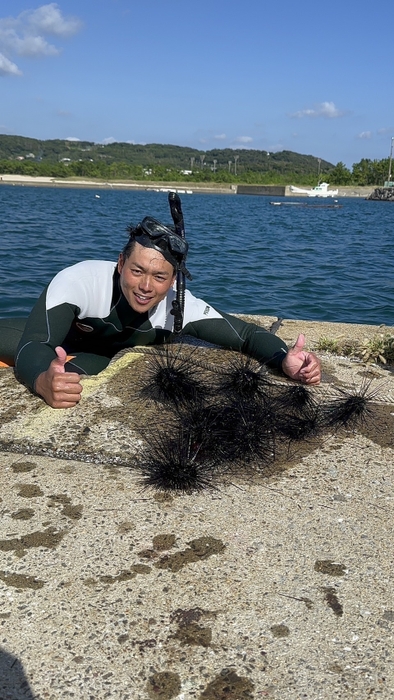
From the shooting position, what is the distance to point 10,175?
154125mm

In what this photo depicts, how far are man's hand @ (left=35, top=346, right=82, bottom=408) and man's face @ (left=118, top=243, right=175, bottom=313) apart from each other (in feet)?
2.62

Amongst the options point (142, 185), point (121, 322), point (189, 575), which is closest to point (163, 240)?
point (121, 322)

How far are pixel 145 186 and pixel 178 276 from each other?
145m

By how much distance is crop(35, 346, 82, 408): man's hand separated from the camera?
3.12 meters

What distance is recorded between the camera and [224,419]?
2.93 m

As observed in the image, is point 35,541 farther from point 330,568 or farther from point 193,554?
point 330,568

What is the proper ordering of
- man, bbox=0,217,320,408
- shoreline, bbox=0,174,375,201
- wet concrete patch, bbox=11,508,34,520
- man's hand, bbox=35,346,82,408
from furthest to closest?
shoreline, bbox=0,174,375,201 < man, bbox=0,217,320,408 < man's hand, bbox=35,346,82,408 < wet concrete patch, bbox=11,508,34,520

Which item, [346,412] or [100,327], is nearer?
[346,412]

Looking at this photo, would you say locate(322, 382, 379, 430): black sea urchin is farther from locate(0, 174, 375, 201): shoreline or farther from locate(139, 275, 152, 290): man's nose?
locate(0, 174, 375, 201): shoreline

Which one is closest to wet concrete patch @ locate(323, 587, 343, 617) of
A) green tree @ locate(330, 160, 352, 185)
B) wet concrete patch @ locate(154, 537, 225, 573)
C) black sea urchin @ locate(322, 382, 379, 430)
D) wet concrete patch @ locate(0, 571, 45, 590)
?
wet concrete patch @ locate(154, 537, 225, 573)

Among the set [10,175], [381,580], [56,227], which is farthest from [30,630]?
[10,175]

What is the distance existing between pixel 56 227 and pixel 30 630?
25.6 m

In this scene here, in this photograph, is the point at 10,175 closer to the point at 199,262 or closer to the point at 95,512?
the point at 199,262

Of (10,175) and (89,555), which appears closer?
(89,555)
